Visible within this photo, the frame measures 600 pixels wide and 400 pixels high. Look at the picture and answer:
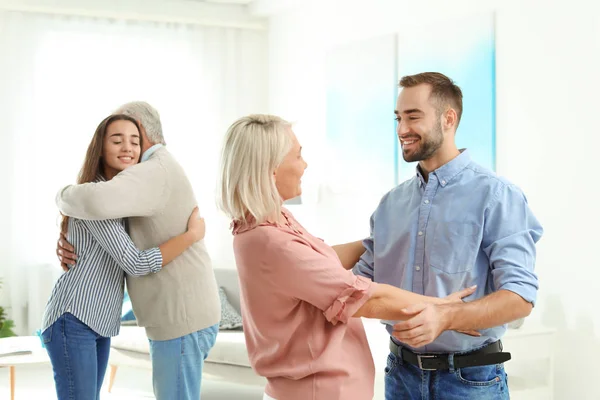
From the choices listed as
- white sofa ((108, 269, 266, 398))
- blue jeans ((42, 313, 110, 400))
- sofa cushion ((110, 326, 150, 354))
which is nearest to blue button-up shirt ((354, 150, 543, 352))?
blue jeans ((42, 313, 110, 400))

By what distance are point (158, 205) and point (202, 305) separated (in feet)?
1.27

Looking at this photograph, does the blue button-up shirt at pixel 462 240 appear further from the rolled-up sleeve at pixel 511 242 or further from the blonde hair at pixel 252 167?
the blonde hair at pixel 252 167

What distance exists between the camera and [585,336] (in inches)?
163

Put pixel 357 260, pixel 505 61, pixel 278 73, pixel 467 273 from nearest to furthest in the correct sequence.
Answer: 1. pixel 467 273
2. pixel 357 260
3. pixel 505 61
4. pixel 278 73

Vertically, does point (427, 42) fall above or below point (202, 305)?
above

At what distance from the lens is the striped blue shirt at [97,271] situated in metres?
2.65

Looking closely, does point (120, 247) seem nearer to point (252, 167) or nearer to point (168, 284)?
point (168, 284)

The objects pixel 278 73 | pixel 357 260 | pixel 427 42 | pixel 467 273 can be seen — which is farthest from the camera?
pixel 278 73

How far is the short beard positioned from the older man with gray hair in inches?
40.3

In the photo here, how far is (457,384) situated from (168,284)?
3.91 feet

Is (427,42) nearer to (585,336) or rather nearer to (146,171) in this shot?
(585,336)

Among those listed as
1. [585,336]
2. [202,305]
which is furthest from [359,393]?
[585,336]

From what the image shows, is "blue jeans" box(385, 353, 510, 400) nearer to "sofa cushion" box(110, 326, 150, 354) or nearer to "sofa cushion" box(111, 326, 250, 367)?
"sofa cushion" box(111, 326, 250, 367)

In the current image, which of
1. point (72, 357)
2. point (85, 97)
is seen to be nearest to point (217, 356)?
point (72, 357)
